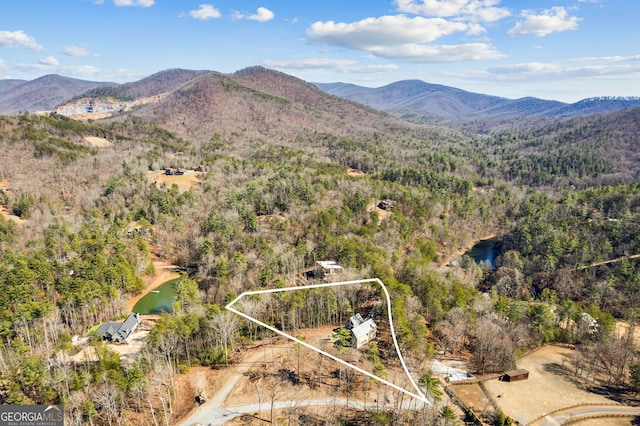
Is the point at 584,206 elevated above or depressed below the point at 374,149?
below

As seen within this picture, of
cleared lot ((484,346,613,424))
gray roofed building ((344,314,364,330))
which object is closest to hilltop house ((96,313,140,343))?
gray roofed building ((344,314,364,330))

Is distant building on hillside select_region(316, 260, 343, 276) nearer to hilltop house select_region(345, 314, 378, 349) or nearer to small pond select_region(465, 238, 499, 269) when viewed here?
hilltop house select_region(345, 314, 378, 349)

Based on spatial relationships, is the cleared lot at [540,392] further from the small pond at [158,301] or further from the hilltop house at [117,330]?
the small pond at [158,301]

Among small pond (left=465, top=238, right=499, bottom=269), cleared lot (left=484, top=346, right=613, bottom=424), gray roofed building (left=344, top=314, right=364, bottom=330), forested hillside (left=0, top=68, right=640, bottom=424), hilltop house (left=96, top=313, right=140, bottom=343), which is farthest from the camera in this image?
small pond (left=465, top=238, right=499, bottom=269)

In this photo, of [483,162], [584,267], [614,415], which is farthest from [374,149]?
[614,415]

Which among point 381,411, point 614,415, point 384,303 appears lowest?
point 614,415

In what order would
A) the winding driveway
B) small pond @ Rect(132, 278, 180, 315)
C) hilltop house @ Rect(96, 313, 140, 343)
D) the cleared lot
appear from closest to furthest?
the winding driveway, the cleared lot, hilltop house @ Rect(96, 313, 140, 343), small pond @ Rect(132, 278, 180, 315)

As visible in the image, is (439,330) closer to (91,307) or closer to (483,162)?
(91,307)
